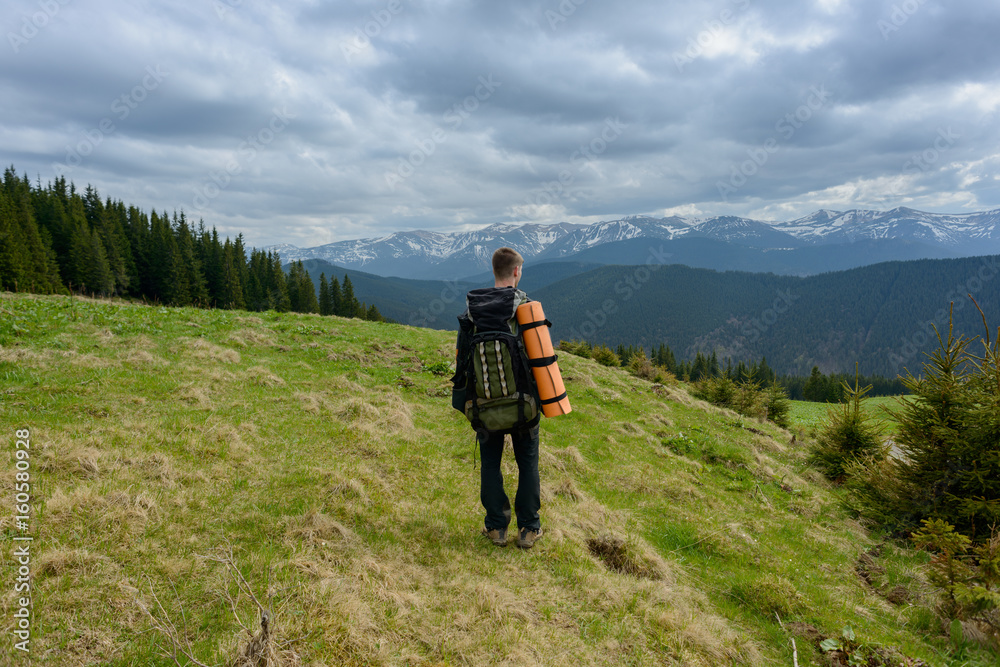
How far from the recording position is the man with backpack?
4.94 metres

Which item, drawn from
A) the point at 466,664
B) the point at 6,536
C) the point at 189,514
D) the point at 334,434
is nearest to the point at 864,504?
the point at 466,664

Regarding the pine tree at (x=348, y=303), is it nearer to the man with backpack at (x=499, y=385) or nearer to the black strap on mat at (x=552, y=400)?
the man with backpack at (x=499, y=385)

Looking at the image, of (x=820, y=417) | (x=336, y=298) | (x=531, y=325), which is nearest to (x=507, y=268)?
(x=531, y=325)

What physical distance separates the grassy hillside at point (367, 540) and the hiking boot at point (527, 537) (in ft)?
0.55

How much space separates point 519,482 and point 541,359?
166cm

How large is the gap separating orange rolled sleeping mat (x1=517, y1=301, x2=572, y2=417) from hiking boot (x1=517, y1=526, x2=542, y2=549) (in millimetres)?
1726

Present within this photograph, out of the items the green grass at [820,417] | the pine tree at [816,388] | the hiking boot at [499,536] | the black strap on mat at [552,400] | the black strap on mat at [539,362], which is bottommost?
the pine tree at [816,388]

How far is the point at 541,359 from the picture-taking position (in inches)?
200

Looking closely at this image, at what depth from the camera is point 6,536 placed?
3832 mm

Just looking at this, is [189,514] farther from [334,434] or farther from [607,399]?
[607,399]

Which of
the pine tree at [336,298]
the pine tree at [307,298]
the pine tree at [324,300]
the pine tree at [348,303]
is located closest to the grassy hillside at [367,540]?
the pine tree at [307,298]

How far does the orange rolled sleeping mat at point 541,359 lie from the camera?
198 inches

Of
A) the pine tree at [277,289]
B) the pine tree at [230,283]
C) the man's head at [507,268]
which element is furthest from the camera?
the pine tree at [277,289]

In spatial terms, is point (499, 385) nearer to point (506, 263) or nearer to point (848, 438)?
point (506, 263)
